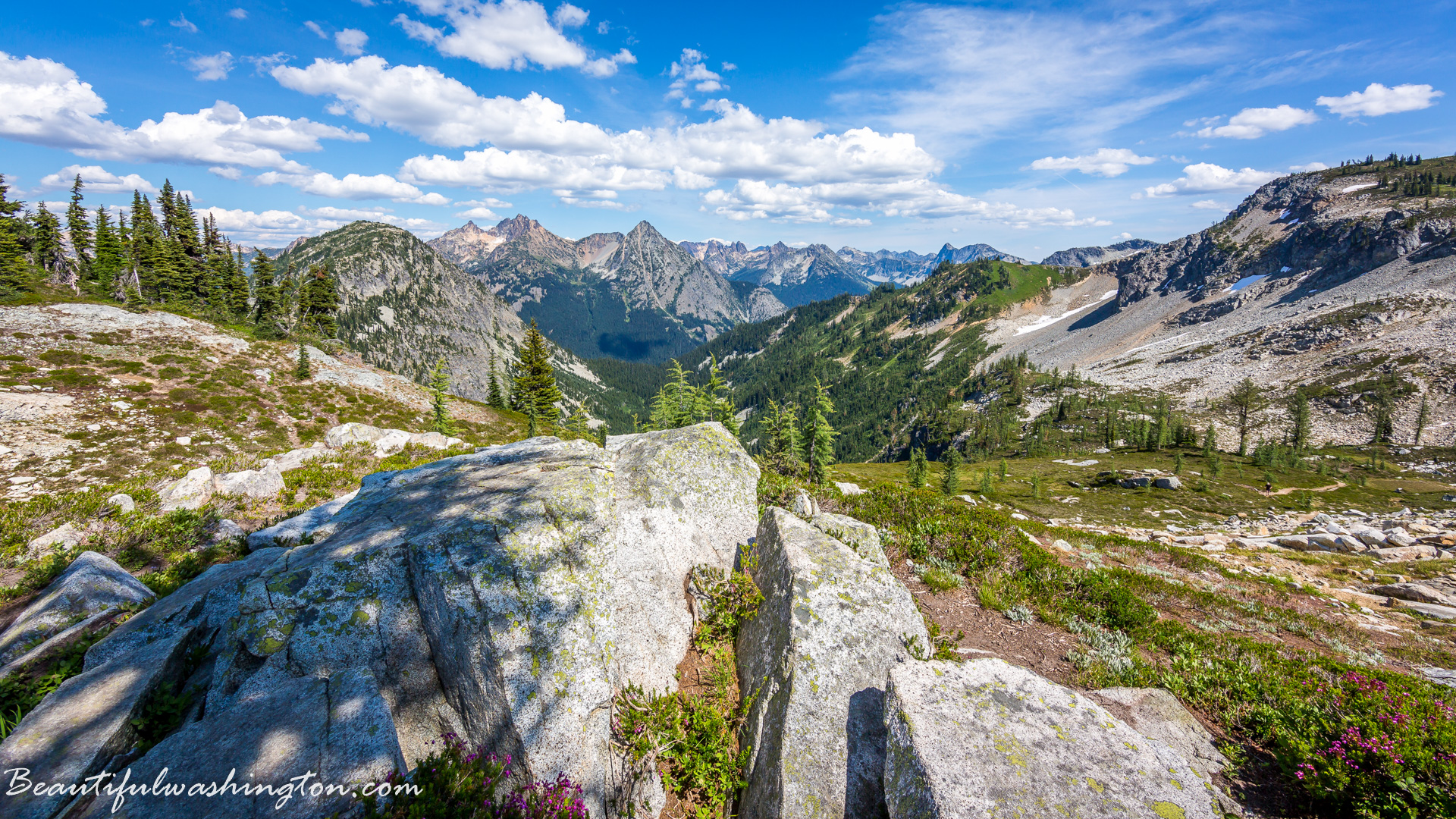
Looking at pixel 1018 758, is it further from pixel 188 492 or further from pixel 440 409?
pixel 440 409

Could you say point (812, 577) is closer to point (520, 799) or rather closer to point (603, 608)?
point (603, 608)

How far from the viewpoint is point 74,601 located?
827cm

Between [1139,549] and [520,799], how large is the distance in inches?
938

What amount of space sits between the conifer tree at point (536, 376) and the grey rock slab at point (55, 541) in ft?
139

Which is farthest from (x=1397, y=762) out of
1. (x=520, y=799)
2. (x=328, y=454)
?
(x=328, y=454)

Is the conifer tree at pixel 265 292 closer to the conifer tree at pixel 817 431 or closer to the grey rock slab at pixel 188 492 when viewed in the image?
the grey rock slab at pixel 188 492

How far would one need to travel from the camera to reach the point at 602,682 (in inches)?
280

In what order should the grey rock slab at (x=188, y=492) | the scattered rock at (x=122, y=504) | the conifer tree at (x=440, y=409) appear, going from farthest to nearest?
1. the conifer tree at (x=440, y=409)
2. the grey rock slab at (x=188, y=492)
3. the scattered rock at (x=122, y=504)

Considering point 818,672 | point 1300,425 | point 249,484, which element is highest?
point 249,484

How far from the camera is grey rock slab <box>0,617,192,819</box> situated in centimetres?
458

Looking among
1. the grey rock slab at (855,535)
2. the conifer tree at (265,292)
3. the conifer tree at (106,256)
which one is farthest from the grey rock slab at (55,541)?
the conifer tree at (106,256)

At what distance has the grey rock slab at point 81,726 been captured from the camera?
180 inches

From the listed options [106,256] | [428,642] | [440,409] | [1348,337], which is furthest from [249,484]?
[1348,337]

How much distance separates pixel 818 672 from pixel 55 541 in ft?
58.0
